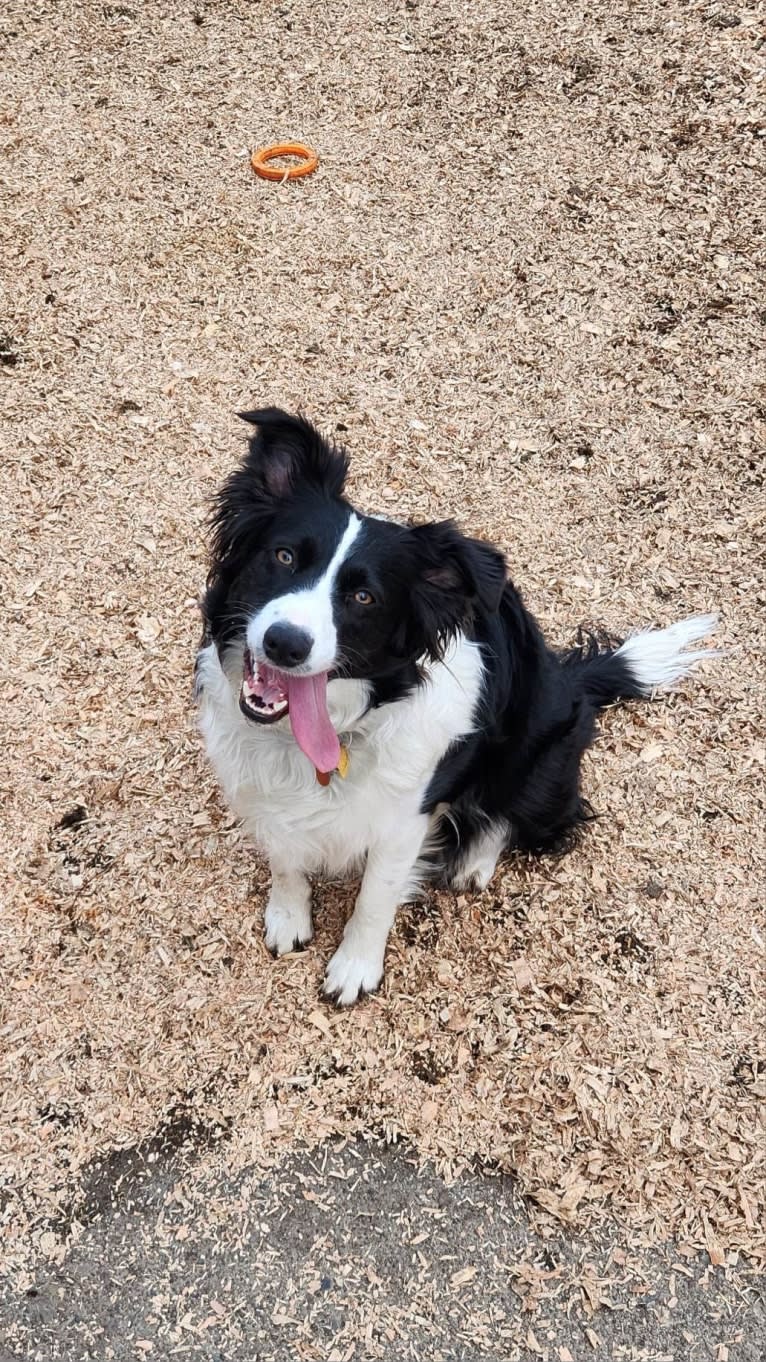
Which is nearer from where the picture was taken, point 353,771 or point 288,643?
point 288,643

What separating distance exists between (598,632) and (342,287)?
2.63 metres

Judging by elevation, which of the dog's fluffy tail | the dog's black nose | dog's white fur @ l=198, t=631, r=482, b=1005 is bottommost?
the dog's fluffy tail

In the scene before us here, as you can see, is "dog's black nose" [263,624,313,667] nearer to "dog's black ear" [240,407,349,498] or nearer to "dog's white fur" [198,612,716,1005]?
"dog's white fur" [198,612,716,1005]

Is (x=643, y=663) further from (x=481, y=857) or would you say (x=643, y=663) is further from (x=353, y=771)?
(x=353, y=771)

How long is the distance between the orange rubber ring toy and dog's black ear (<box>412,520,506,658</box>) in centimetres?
422

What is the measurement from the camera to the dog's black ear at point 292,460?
2.62 metres

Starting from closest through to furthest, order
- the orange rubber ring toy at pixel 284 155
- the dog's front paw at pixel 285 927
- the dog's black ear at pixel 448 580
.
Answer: the dog's black ear at pixel 448 580 < the dog's front paw at pixel 285 927 < the orange rubber ring toy at pixel 284 155

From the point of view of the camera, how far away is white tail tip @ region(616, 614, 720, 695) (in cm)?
398

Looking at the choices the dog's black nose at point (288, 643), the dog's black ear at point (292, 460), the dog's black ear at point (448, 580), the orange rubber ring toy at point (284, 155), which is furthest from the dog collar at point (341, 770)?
the orange rubber ring toy at point (284, 155)

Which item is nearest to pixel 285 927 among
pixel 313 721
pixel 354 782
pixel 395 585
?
pixel 354 782

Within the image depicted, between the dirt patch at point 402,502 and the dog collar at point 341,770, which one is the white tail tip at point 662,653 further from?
the dog collar at point 341,770

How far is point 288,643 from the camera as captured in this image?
7.77 ft

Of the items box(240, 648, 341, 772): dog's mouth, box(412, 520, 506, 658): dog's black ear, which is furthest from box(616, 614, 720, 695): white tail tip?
box(240, 648, 341, 772): dog's mouth

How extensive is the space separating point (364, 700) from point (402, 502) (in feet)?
7.42
